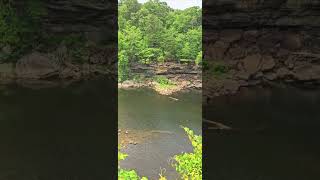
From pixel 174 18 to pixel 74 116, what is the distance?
16.7m

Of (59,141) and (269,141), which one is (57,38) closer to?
(59,141)

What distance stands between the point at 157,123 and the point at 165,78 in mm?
6727

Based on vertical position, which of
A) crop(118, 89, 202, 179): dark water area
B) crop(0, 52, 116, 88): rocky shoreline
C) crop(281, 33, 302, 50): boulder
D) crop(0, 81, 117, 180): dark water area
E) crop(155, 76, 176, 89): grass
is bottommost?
crop(118, 89, 202, 179): dark water area

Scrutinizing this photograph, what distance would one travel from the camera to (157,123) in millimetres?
12148

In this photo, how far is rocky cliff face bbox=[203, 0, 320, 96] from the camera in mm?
10961

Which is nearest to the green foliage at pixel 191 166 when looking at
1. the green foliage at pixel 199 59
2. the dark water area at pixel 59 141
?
the dark water area at pixel 59 141

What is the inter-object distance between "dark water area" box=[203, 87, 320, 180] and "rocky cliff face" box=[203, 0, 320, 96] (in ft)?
5.04

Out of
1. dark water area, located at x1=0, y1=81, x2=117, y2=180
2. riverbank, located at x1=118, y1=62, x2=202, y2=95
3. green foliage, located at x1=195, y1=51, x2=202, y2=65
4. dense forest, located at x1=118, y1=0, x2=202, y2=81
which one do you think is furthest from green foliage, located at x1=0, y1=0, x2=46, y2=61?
green foliage, located at x1=195, y1=51, x2=202, y2=65

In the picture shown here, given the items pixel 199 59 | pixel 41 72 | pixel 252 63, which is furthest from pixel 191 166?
pixel 199 59

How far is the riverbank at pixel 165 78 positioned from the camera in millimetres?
17531

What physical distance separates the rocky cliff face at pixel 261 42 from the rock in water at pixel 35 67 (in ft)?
18.3

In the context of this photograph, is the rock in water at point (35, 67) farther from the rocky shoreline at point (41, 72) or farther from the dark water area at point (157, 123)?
the dark water area at point (157, 123)

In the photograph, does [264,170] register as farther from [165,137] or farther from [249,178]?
[165,137]

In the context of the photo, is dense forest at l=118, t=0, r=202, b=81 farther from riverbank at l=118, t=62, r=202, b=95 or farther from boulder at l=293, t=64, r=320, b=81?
boulder at l=293, t=64, r=320, b=81
